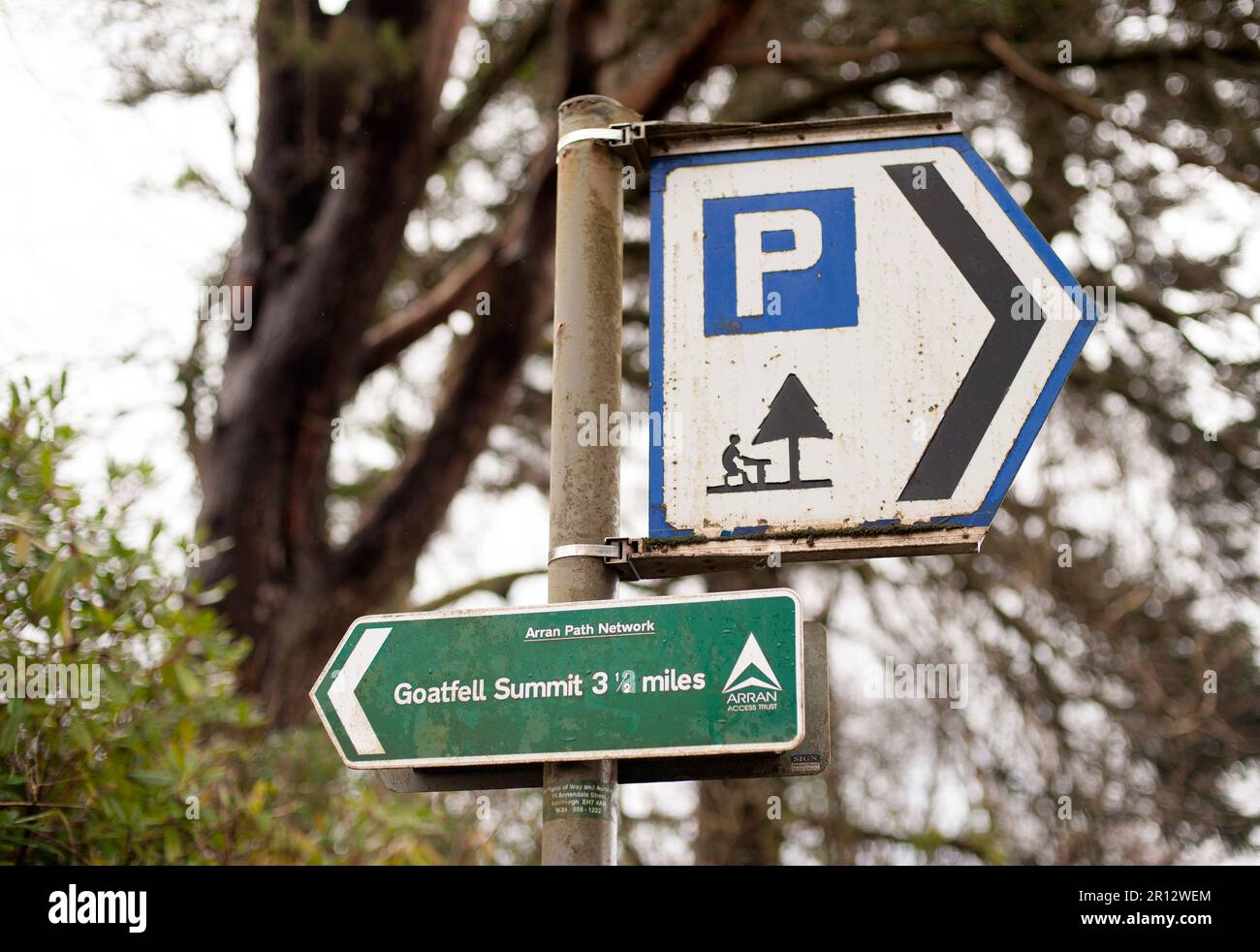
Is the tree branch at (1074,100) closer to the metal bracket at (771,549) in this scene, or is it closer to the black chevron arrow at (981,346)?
the black chevron arrow at (981,346)

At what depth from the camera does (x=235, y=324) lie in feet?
27.6

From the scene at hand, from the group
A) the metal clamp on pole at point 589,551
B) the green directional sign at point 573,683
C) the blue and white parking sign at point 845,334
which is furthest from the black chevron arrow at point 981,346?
the metal clamp on pole at point 589,551

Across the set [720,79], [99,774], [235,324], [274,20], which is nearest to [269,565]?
[235,324]

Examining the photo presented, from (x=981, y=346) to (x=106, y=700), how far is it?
301cm

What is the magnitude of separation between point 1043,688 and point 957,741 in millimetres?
940

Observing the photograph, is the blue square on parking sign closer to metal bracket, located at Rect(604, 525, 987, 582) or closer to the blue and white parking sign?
the blue and white parking sign

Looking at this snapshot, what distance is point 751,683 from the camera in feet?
7.41

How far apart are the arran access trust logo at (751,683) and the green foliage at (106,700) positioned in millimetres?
2365

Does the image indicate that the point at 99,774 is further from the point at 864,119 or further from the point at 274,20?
the point at 274,20

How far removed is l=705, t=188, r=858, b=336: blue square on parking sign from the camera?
255 centimetres

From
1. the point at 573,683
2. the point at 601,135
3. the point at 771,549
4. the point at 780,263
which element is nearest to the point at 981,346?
the point at 780,263

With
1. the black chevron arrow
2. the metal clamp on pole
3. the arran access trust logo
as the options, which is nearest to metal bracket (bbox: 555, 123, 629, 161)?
the black chevron arrow

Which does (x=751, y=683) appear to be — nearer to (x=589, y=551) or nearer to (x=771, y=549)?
(x=771, y=549)

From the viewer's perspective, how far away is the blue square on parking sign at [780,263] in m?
2.55
